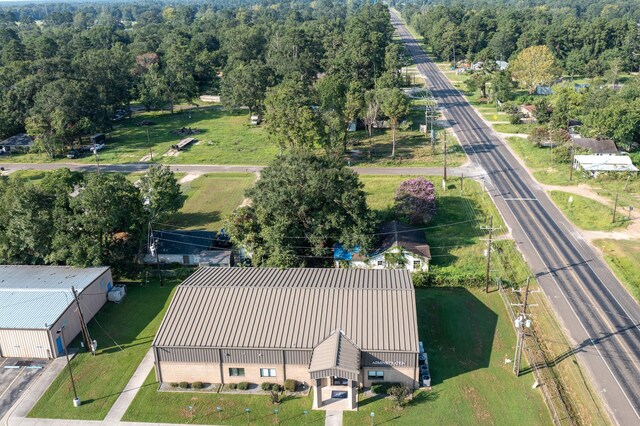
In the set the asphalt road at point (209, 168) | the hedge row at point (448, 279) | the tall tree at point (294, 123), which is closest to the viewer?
the hedge row at point (448, 279)

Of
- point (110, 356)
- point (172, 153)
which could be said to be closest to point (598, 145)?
point (172, 153)

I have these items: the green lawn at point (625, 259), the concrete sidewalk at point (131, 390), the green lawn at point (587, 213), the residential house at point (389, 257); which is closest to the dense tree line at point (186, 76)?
the residential house at point (389, 257)

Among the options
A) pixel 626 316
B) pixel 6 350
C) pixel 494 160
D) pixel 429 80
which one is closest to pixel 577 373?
pixel 626 316

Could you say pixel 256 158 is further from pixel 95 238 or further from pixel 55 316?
pixel 55 316

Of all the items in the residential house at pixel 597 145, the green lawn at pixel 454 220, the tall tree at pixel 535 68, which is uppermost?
the tall tree at pixel 535 68

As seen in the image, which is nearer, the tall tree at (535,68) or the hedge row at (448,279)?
the hedge row at (448,279)

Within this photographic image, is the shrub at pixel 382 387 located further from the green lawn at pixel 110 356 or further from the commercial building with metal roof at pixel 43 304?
the commercial building with metal roof at pixel 43 304

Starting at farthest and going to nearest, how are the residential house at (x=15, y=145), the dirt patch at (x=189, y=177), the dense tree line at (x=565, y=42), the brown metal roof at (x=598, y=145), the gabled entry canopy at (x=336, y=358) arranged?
the dense tree line at (x=565, y=42)
the residential house at (x=15, y=145)
the dirt patch at (x=189, y=177)
the brown metal roof at (x=598, y=145)
the gabled entry canopy at (x=336, y=358)

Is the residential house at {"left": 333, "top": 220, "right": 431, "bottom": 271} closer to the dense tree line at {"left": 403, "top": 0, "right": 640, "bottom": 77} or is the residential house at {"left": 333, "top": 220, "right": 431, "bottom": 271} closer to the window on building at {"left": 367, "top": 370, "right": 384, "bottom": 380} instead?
the window on building at {"left": 367, "top": 370, "right": 384, "bottom": 380}

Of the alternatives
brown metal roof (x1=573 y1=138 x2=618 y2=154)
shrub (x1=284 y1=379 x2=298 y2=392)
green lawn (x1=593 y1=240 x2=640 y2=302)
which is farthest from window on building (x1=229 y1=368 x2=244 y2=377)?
brown metal roof (x1=573 y1=138 x2=618 y2=154)
